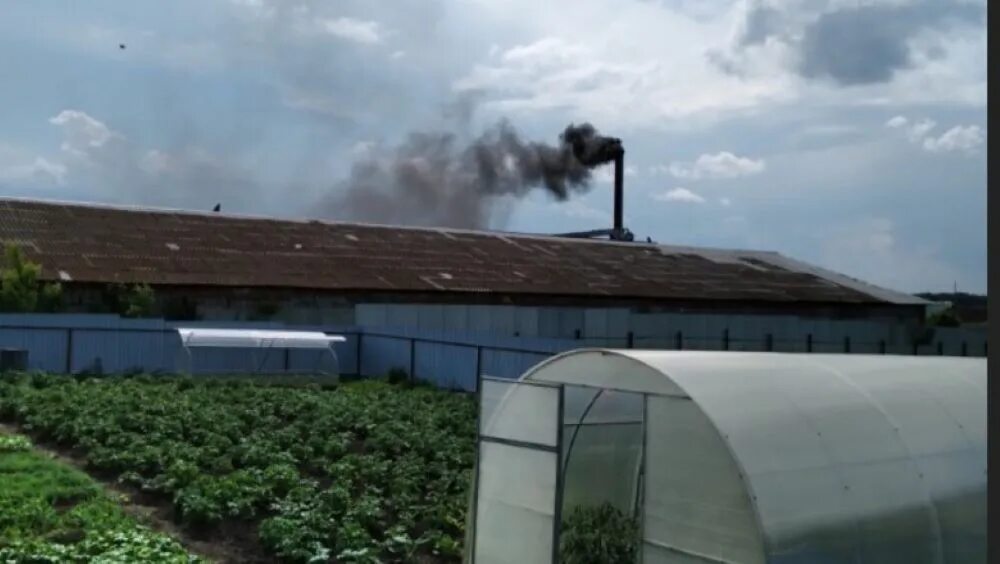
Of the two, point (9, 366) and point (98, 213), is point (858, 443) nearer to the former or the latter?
point (9, 366)

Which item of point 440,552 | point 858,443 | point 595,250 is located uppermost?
point 595,250

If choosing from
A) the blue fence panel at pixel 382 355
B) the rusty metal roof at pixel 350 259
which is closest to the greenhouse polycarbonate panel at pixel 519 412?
the blue fence panel at pixel 382 355

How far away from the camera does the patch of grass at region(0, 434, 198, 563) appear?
872 centimetres

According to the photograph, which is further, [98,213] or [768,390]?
[98,213]

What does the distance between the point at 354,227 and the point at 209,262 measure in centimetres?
895

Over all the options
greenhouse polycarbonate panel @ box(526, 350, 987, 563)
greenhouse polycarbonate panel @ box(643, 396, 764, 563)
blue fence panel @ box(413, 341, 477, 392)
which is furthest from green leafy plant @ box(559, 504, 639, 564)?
blue fence panel @ box(413, 341, 477, 392)

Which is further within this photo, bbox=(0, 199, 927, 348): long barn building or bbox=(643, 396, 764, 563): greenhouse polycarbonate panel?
bbox=(0, 199, 927, 348): long barn building

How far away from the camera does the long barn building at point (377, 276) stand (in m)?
30.4

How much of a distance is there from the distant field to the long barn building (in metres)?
10.6

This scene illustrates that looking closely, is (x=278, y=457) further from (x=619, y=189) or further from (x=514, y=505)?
(x=619, y=189)

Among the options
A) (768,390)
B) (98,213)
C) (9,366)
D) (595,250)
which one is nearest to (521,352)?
(9,366)

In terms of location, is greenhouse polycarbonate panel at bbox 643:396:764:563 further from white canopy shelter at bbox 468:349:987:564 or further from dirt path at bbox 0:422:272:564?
dirt path at bbox 0:422:272:564

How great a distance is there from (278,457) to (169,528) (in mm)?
2634

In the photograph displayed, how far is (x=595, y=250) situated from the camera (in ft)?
147
